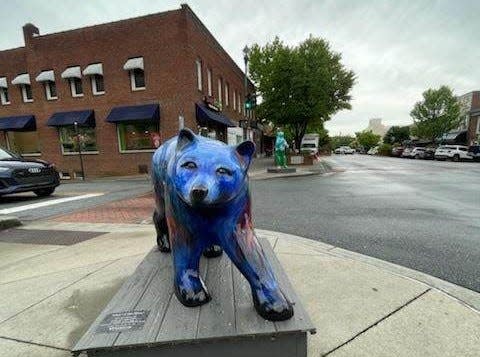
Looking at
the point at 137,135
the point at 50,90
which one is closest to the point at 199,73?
the point at 137,135

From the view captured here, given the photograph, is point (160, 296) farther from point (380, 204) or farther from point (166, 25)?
point (166, 25)

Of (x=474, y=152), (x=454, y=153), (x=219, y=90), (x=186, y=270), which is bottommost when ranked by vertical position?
(x=454, y=153)

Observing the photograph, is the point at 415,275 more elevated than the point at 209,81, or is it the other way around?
the point at 209,81

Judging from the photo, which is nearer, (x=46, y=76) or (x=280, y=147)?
(x=280, y=147)

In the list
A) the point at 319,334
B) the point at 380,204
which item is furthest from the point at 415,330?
the point at 380,204

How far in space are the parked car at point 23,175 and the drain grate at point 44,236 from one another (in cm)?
332

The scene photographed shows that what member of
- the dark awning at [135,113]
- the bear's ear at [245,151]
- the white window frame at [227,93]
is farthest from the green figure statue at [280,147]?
the bear's ear at [245,151]

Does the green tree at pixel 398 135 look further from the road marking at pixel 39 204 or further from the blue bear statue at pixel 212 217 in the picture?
the blue bear statue at pixel 212 217

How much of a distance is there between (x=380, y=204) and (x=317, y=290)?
17.3 ft

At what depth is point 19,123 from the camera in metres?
18.9

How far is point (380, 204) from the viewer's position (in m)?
7.36

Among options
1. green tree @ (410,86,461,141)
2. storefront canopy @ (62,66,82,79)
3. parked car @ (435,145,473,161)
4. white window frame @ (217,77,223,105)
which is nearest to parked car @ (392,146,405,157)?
green tree @ (410,86,461,141)

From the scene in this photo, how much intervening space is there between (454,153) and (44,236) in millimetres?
36180

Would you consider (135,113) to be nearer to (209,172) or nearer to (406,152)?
(209,172)
